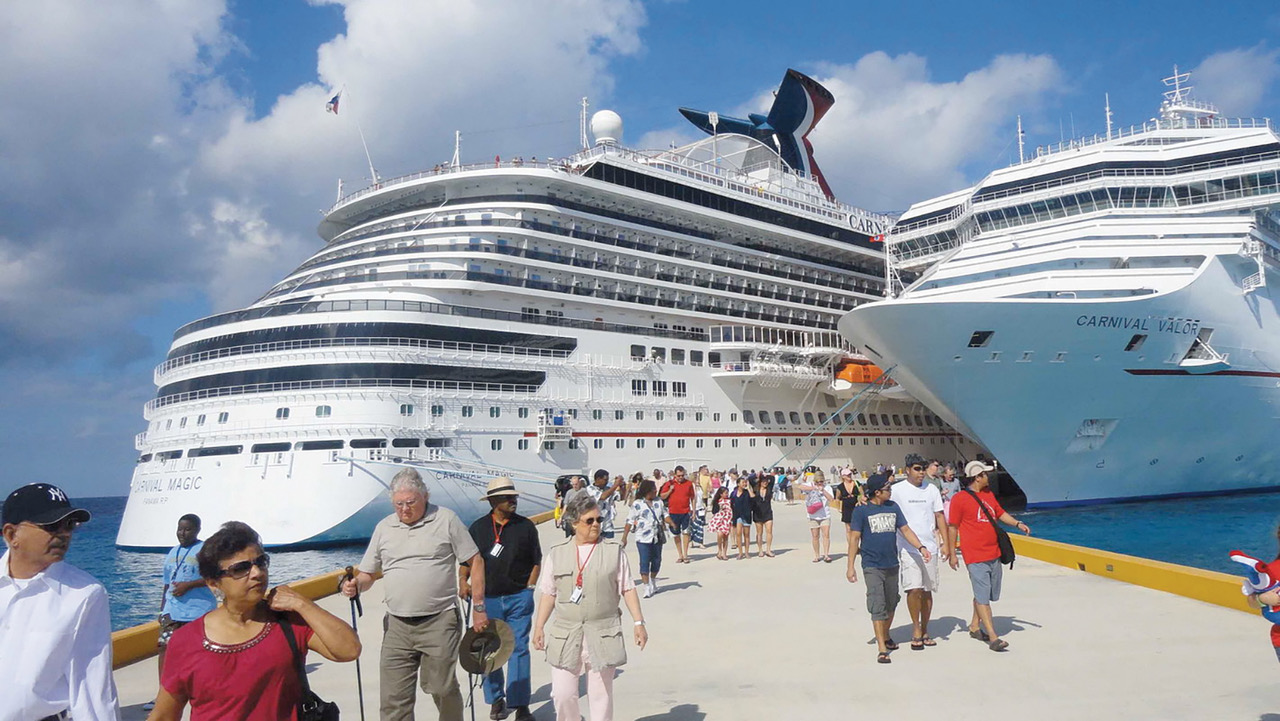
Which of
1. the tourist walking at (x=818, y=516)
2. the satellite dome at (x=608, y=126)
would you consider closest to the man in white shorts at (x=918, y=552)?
the tourist walking at (x=818, y=516)

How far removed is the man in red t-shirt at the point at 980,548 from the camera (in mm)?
6383

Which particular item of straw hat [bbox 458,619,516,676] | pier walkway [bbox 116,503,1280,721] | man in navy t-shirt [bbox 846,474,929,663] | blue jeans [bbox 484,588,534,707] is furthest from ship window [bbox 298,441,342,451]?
straw hat [bbox 458,619,516,676]

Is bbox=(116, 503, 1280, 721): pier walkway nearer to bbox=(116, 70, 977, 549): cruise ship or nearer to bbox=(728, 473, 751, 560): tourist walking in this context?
bbox=(728, 473, 751, 560): tourist walking

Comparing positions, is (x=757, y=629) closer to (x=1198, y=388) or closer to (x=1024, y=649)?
(x=1024, y=649)

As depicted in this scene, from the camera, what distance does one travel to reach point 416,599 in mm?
4363

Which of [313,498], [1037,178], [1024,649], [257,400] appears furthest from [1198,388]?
[257,400]

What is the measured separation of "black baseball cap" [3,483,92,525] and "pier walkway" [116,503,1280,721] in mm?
2994

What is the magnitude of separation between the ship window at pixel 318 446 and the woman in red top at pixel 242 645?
759 inches

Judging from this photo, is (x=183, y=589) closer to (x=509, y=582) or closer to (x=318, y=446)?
(x=509, y=582)

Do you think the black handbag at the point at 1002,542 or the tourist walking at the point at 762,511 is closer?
the black handbag at the point at 1002,542

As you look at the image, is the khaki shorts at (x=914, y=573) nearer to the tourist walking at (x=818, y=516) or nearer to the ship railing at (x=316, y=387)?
the tourist walking at (x=818, y=516)

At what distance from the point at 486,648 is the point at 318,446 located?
58.5 ft

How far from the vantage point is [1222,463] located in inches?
940

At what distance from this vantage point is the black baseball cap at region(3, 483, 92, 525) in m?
2.78
